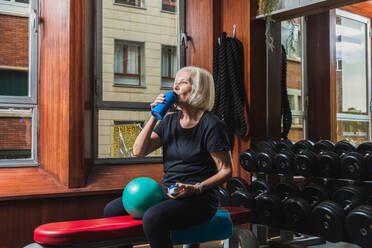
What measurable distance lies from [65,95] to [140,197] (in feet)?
3.45

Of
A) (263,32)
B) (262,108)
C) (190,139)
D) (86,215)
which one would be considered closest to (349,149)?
(262,108)

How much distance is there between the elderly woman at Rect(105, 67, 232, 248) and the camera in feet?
5.31

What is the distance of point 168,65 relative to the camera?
3.22 metres

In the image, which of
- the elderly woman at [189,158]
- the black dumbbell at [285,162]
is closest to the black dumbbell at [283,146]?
the black dumbbell at [285,162]

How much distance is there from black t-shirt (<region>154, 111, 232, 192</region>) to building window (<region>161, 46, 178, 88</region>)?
1.44 metres

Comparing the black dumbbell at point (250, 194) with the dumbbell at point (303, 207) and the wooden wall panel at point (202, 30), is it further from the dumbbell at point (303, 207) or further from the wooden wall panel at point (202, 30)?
the wooden wall panel at point (202, 30)

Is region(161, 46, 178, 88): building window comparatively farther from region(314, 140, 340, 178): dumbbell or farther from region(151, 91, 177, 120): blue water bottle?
region(151, 91, 177, 120): blue water bottle

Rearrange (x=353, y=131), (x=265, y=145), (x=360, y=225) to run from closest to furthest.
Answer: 1. (x=360, y=225)
2. (x=265, y=145)
3. (x=353, y=131)

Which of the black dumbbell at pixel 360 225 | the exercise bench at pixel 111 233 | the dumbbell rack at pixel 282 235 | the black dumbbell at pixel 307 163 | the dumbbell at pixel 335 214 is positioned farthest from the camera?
the dumbbell rack at pixel 282 235

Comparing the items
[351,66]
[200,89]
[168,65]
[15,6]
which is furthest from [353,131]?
[15,6]

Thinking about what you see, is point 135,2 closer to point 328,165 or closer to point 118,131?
point 118,131

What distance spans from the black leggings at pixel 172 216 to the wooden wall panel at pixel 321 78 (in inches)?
89.0

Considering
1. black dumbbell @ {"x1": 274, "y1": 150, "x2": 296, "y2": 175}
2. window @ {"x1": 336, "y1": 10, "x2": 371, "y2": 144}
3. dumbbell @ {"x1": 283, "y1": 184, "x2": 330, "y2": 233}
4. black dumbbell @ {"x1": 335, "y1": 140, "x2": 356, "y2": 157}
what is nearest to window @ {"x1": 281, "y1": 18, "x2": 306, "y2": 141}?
window @ {"x1": 336, "y1": 10, "x2": 371, "y2": 144}

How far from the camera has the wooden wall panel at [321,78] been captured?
3.71 meters
